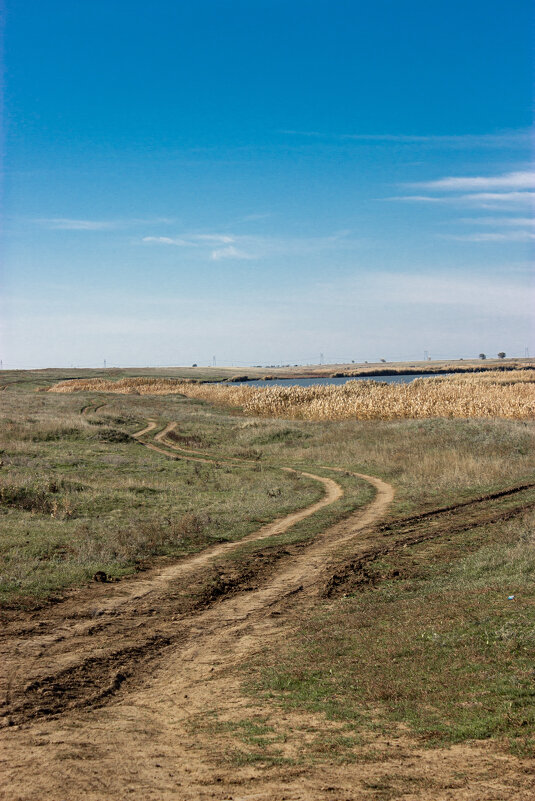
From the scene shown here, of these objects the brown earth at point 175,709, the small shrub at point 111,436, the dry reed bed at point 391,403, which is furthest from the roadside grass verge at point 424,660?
the dry reed bed at point 391,403

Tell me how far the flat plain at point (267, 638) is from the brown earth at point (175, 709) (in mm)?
25

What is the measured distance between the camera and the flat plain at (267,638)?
5.18 meters

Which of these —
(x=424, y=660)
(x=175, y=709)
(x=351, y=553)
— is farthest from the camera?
(x=351, y=553)

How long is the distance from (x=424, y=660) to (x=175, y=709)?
9.59 feet

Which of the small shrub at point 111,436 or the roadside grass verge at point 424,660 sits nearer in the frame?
the roadside grass verge at point 424,660

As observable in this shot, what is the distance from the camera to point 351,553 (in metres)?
13.1

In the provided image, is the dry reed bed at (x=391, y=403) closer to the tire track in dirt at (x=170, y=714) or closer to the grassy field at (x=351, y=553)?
the grassy field at (x=351, y=553)

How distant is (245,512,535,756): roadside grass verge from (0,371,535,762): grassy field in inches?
1.0

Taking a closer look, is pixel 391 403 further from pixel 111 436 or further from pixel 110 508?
pixel 110 508

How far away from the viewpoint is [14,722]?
614cm

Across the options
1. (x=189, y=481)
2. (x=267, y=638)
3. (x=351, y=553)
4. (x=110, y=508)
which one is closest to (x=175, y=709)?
(x=267, y=638)

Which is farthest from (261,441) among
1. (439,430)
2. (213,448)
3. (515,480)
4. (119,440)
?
(515,480)

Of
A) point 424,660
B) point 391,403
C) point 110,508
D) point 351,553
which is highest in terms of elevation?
point 391,403

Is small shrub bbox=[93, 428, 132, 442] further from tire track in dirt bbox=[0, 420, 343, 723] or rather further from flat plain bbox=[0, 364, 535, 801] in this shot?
tire track in dirt bbox=[0, 420, 343, 723]
